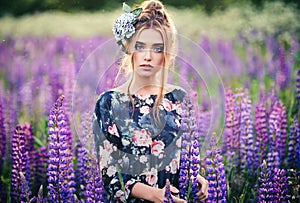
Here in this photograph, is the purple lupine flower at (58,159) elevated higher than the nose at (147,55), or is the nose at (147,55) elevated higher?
the nose at (147,55)

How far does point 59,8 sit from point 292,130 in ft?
5.65

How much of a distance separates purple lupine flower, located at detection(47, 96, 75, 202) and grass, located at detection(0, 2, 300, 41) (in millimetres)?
1197

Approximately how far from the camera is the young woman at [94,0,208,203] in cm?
280

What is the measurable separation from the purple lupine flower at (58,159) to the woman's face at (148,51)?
445 mm

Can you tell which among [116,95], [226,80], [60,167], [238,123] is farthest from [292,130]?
[60,167]

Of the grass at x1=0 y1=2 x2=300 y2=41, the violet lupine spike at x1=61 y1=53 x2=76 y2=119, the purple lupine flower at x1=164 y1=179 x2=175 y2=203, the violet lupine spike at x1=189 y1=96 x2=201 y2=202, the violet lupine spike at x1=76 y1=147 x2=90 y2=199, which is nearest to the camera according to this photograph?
the purple lupine flower at x1=164 y1=179 x2=175 y2=203

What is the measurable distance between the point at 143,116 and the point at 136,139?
124 mm

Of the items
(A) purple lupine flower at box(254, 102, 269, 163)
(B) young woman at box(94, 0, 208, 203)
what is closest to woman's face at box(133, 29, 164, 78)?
(B) young woman at box(94, 0, 208, 203)

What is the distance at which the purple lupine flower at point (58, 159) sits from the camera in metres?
2.72

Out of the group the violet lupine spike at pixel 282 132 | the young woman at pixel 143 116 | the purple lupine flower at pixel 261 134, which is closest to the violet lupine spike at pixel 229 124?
the purple lupine flower at pixel 261 134

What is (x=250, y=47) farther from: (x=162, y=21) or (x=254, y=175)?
(x=162, y=21)

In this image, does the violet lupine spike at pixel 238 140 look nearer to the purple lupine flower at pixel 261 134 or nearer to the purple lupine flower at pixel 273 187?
the purple lupine flower at pixel 261 134

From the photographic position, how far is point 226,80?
14.1 ft

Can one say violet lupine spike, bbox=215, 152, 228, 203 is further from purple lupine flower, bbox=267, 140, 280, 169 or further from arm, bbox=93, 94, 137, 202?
purple lupine flower, bbox=267, 140, 280, 169
